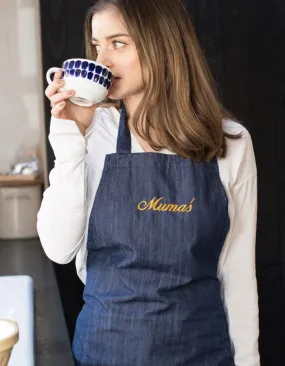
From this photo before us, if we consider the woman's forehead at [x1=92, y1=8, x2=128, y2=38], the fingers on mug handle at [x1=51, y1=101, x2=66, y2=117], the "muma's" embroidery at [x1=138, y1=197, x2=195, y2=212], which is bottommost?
the "muma's" embroidery at [x1=138, y1=197, x2=195, y2=212]

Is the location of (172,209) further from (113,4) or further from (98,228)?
(113,4)

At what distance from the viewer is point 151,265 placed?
4.37ft

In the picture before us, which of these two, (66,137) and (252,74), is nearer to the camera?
(66,137)

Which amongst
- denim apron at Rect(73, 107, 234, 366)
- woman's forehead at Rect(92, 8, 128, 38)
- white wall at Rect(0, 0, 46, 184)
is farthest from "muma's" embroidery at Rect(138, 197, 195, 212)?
white wall at Rect(0, 0, 46, 184)

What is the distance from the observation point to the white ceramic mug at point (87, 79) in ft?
3.97

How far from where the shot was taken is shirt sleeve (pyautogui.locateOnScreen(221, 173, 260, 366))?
4.76 feet

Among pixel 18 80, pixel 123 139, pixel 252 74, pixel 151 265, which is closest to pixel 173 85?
pixel 123 139

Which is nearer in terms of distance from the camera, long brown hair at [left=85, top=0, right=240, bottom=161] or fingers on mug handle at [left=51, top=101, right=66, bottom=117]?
fingers on mug handle at [left=51, top=101, right=66, bottom=117]

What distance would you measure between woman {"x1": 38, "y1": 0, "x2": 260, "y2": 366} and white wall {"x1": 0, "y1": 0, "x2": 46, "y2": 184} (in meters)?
1.94

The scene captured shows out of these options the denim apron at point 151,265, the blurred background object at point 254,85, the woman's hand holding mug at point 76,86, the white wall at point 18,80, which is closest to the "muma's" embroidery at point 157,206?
the denim apron at point 151,265

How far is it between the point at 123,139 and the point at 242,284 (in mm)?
369

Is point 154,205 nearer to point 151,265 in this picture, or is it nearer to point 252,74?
point 151,265

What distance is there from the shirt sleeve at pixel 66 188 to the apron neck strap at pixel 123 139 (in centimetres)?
11

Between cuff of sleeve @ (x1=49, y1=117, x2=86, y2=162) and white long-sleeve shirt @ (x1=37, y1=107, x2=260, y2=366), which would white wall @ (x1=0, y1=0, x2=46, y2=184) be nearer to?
white long-sleeve shirt @ (x1=37, y1=107, x2=260, y2=366)
